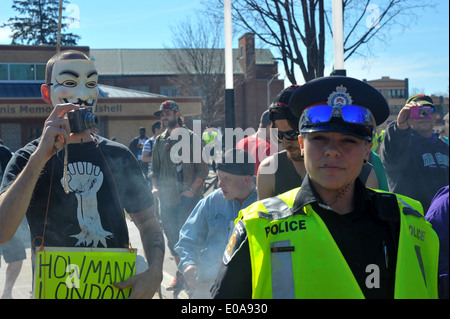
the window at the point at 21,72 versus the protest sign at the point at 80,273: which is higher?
the window at the point at 21,72

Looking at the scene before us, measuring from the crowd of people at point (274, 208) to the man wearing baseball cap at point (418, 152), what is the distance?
1.31 meters

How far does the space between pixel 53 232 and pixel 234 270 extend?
124cm

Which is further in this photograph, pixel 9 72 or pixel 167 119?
pixel 9 72

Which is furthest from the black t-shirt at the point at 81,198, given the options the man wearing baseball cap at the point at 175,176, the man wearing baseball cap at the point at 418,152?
the man wearing baseball cap at the point at 175,176

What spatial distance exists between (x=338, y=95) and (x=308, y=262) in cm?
59

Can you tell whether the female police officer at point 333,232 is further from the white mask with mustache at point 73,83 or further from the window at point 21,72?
the window at point 21,72

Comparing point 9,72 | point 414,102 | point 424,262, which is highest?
point 9,72

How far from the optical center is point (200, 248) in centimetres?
408

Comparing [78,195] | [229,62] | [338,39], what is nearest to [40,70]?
[229,62]

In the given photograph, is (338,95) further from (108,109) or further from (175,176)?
(108,109)

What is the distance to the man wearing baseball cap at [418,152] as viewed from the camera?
5035 mm

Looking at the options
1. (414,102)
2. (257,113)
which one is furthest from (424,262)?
(257,113)

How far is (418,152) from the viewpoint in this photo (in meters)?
5.17
